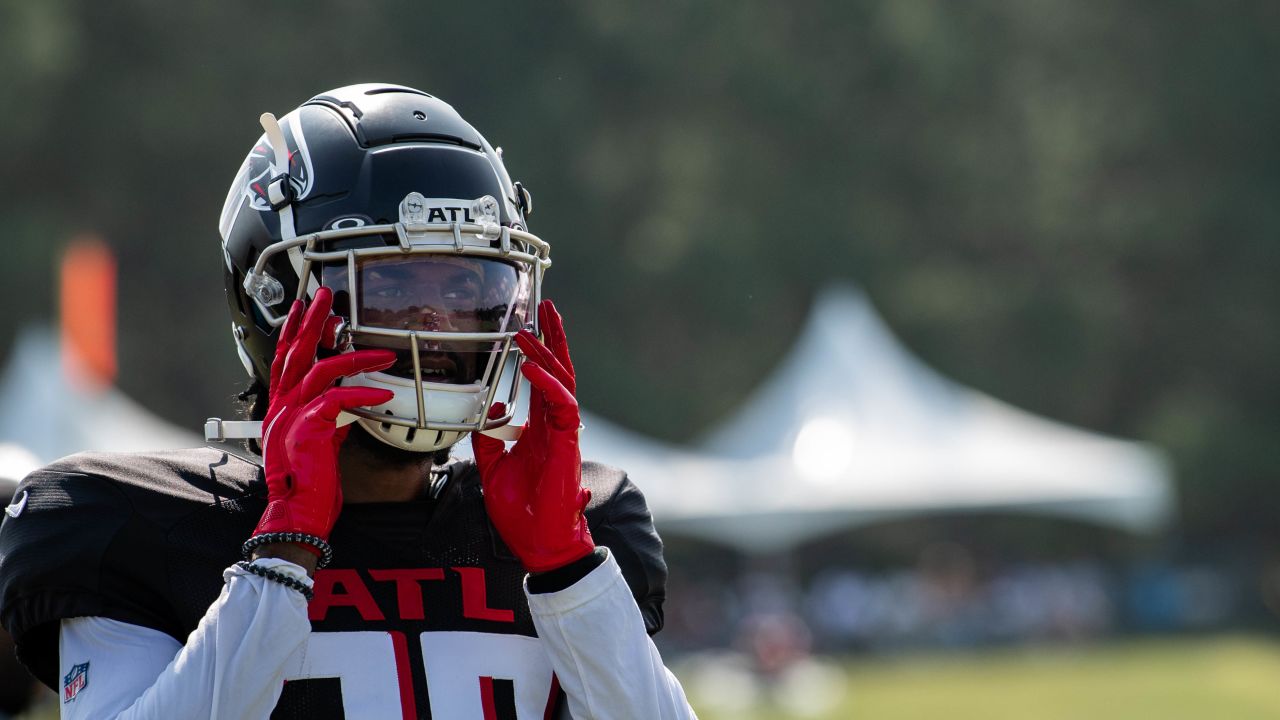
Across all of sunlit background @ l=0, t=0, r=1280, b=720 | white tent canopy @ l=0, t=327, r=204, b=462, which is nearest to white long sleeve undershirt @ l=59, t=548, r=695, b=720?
white tent canopy @ l=0, t=327, r=204, b=462

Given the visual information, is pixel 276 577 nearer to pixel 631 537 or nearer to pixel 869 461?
pixel 631 537

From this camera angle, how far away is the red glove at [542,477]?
7.30ft

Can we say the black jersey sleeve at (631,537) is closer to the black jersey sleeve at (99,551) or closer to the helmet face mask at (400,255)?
the helmet face mask at (400,255)

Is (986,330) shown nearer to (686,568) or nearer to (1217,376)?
(1217,376)

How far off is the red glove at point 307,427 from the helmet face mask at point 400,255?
0.06m

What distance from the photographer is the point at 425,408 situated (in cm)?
224

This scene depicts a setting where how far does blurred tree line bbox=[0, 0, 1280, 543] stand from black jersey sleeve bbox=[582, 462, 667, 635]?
789 inches

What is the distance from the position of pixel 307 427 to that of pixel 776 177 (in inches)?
977

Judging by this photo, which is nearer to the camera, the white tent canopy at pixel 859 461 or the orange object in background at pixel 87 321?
the orange object in background at pixel 87 321

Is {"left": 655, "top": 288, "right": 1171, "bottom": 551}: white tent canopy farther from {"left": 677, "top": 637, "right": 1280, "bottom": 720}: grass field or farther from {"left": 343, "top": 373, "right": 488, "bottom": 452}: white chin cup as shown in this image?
{"left": 343, "top": 373, "right": 488, "bottom": 452}: white chin cup

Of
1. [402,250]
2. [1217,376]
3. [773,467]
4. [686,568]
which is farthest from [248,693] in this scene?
[1217,376]

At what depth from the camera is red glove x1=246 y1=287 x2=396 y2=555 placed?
210cm

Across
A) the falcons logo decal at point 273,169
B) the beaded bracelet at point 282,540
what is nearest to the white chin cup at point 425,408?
the beaded bracelet at point 282,540

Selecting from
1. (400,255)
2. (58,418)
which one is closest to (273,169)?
(400,255)
